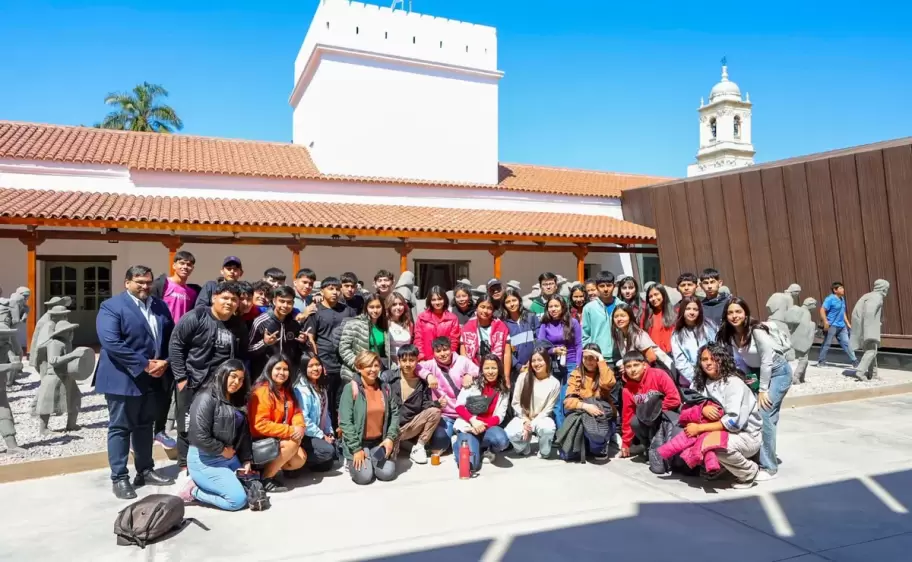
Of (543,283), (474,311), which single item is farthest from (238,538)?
(543,283)

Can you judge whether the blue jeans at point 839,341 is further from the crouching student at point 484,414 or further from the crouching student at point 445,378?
the crouching student at point 445,378

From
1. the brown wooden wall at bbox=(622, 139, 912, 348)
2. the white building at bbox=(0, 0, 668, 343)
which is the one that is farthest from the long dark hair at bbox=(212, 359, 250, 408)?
the brown wooden wall at bbox=(622, 139, 912, 348)

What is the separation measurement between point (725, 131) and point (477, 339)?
49.8m

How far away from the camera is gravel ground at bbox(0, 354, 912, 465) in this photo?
5.29m

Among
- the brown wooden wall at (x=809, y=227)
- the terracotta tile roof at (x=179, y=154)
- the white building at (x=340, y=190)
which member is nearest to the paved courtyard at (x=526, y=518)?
the brown wooden wall at (x=809, y=227)

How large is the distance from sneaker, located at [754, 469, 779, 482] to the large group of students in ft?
0.04

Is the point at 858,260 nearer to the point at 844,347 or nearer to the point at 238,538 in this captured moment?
the point at 844,347

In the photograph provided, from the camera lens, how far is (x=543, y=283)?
6.10m

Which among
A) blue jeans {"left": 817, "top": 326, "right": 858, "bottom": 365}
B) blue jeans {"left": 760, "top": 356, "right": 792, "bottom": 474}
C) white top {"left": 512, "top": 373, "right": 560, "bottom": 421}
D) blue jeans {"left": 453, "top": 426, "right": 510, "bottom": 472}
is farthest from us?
blue jeans {"left": 817, "top": 326, "right": 858, "bottom": 365}

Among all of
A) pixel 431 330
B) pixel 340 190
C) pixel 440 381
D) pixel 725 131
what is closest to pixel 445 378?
pixel 440 381

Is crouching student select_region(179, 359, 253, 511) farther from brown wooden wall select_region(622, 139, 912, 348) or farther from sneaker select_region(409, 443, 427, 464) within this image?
brown wooden wall select_region(622, 139, 912, 348)

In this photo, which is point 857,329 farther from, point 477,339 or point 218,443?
point 218,443

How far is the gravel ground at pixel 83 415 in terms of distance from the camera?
17.4 feet

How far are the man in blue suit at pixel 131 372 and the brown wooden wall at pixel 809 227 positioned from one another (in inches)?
458
